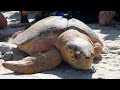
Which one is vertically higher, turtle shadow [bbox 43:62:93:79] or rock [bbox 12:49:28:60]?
rock [bbox 12:49:28:60]

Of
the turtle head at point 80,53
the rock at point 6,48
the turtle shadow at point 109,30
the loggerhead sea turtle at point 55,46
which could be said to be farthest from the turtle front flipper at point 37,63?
the turtle shadow at point 109,30

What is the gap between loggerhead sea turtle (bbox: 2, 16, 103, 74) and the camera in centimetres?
236

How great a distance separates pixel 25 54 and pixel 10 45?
1.15 feet

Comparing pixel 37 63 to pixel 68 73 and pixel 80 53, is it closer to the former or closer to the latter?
pixel 68 73

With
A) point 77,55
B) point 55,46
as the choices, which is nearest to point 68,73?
point 77,55

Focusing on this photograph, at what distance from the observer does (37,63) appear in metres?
2.44

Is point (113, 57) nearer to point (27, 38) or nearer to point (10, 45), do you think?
point (27, 38)

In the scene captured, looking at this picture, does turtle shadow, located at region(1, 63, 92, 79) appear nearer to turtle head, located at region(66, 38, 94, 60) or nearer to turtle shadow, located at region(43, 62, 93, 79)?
turtle shadow, located at region(43, 62, 93, 79)

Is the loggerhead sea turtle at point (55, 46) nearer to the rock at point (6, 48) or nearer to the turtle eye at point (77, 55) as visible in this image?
the turtle eye at point (77, 55)

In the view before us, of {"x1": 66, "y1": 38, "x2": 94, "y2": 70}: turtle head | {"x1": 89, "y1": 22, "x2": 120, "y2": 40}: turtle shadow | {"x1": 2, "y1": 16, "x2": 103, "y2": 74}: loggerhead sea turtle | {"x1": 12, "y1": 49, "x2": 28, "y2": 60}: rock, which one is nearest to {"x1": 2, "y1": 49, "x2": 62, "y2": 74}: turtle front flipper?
{"x1": 2, "y1": 16, "x2": 103, "y2": 74}: loggerhead sea turtle

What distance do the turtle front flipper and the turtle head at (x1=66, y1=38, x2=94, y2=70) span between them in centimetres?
14

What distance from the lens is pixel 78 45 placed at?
7.79ft

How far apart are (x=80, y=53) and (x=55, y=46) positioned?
14.6 inches
